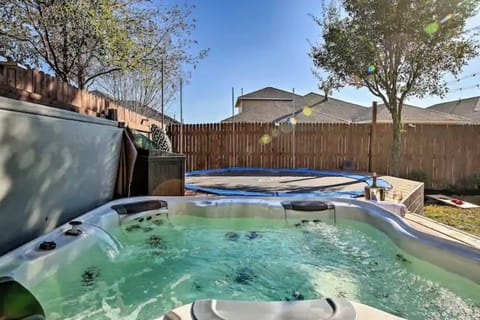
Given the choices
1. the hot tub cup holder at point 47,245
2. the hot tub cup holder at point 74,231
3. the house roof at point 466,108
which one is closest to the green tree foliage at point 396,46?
the hot tub cup holder at point 74,231

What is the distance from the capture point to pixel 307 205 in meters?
3.31

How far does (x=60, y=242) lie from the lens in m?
2.08

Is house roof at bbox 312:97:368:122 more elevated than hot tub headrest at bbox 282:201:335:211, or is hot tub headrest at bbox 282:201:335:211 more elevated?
house roof at bbox 312:97:368:122

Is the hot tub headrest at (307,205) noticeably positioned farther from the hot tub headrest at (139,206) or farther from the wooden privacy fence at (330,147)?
the wooden privacy fence at (330,147)

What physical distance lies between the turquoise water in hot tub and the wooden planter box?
0.81m

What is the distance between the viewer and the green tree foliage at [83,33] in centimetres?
496

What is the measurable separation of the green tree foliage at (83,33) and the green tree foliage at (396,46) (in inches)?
143

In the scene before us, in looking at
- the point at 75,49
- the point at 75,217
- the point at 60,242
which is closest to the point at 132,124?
the point at 75,49

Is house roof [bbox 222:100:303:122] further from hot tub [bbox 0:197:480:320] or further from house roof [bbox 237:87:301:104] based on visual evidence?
hot tub [bbox 0:197:480:320]

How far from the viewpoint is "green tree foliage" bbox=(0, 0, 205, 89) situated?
4965mm

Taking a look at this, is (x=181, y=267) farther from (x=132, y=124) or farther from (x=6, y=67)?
(x=132, y=124)

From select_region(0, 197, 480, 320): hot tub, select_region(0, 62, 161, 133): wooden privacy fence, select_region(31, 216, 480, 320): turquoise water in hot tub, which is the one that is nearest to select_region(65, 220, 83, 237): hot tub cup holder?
select_region(0, 197, 480, 320): hot tub

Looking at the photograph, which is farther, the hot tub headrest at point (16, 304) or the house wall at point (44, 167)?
the house wall at point (44, 167)

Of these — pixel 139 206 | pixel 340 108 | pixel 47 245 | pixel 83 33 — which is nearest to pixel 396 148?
pixel 340 108
